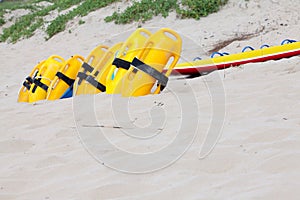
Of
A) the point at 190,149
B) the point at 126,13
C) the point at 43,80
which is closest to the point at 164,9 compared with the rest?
the point at 126,13

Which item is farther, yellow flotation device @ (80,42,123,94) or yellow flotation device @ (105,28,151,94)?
yellow flotation device @ (80,42,123,94)

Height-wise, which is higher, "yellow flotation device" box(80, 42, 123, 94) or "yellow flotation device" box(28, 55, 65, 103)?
"yellow flotation device" box(80, 42, 123, 94)

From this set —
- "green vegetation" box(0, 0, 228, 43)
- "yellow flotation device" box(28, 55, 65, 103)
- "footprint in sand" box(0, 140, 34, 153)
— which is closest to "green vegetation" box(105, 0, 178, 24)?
"green vegetation" box(0, 0, 228, 43)

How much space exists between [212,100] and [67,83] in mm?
2674

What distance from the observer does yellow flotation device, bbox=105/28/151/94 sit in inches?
185

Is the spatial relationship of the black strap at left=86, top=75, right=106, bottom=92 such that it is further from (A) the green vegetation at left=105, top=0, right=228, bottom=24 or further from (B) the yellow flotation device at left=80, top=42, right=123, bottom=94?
(A) the green vegetation at left=105, top=0, right=228, bottom=24

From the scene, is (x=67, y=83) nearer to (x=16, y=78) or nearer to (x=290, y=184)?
(x=16, y=78)

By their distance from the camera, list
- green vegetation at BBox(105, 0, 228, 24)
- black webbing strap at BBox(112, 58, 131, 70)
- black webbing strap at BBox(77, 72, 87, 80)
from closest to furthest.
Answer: black webbing strap at BBox(112, 58, 131, 70)
black webbing strap at BBox(77, 72, 87, 80)
green vegetation at BBox(105, 0, 228, 24)

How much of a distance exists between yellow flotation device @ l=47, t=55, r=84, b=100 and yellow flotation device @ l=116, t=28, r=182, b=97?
131cm

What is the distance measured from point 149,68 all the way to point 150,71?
0.03 meters

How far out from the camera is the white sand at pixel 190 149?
7.06 feet

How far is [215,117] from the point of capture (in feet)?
10.5

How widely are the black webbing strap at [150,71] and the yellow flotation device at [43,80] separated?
6.02 feet

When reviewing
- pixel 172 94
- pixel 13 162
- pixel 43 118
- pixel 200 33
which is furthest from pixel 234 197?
pixel 200 33
